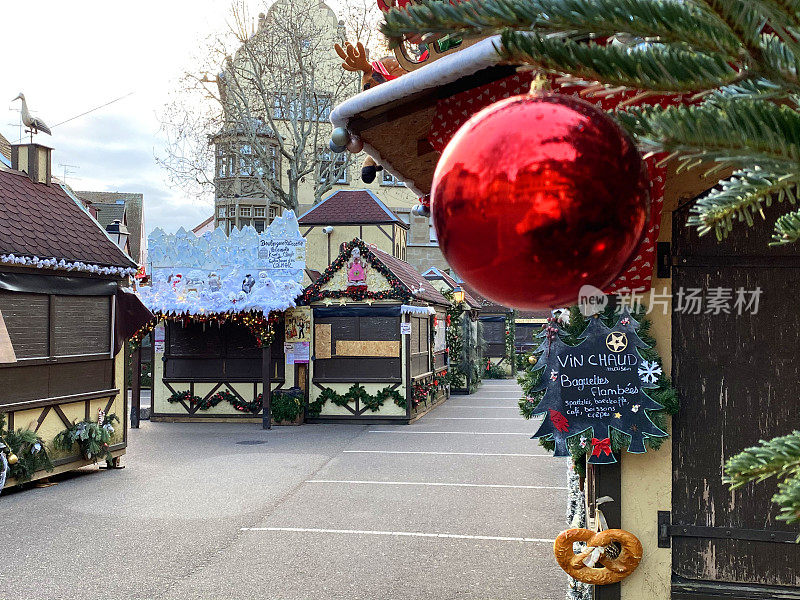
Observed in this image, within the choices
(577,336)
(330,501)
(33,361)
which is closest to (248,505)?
(330,501)

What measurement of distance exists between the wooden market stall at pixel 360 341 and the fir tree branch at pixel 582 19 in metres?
14.2

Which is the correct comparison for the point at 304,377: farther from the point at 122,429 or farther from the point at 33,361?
the point at 33,361

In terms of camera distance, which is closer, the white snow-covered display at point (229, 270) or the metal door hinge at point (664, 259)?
the metal door hinge at point (664, 259)

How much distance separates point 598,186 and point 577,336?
2.92 meters

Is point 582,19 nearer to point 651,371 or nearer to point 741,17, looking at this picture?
point 741,17

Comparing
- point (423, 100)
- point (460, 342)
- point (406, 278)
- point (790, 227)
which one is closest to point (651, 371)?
point (423, 100)

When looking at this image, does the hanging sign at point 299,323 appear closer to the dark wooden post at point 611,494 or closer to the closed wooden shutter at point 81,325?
the closed wooden shutter at point 81,325

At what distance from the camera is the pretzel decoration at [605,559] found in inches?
144

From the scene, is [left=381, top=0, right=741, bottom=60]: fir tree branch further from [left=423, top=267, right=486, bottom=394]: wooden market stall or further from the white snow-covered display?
[left=423, top=267, right=486, bottom=394]: wooden market stall

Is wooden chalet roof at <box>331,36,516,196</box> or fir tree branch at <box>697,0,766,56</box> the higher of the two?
wooden chalet roof at <box>331,36,516,196</box>

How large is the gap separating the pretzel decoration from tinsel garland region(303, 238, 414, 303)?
11619 mm

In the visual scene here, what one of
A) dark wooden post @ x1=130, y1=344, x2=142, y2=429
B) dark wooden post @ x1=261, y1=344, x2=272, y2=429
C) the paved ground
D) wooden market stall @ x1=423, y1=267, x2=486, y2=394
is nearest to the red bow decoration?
the paved ground

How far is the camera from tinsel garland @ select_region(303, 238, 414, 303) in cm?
1526

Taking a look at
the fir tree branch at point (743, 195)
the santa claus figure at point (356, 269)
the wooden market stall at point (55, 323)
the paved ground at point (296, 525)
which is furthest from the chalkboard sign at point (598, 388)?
the santa claus figure at point (356, 269)
